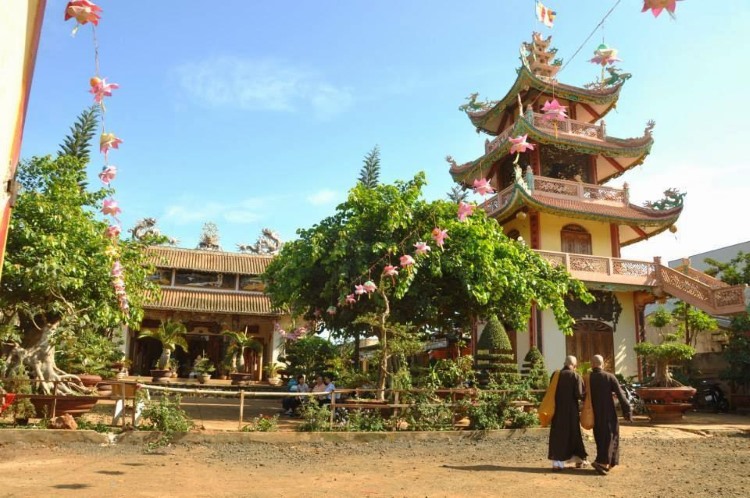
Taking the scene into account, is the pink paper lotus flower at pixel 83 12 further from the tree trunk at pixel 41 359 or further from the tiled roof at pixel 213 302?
the tiled roof at pixel 213 302

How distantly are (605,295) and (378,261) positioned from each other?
1078 cm

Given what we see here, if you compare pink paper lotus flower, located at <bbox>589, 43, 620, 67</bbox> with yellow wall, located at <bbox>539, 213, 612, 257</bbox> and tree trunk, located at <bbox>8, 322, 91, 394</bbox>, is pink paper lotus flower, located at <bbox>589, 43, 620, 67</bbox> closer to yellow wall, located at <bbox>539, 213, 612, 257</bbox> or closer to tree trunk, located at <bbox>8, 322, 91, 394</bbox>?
tree trunk, located at <bbox>8, 322, 91, 394</bbox>

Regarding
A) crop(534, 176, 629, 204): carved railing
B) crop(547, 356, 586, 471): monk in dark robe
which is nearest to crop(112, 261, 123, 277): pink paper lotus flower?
crop(547, 356, 586, 471): monk in dark robe

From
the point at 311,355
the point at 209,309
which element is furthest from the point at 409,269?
the point at 209,309

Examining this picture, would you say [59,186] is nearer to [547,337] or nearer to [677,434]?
[677,434]

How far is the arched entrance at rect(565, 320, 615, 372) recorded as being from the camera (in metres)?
19.1

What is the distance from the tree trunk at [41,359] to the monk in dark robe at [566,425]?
28.0ft

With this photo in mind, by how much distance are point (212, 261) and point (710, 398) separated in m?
22.3

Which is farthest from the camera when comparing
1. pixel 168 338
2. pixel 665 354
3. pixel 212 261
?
pixel 212 261

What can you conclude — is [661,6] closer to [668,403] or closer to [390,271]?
[390,271]

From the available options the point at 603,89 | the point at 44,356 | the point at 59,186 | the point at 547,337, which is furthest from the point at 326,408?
the point at 603,89

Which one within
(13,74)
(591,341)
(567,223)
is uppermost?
(567,223)

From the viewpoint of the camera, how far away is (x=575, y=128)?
21062mm

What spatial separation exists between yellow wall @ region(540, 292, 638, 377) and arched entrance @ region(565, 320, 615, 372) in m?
0.16
